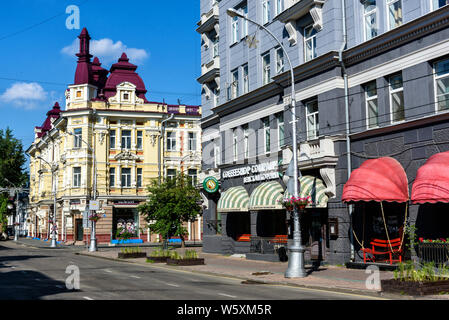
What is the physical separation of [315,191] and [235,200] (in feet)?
26.7

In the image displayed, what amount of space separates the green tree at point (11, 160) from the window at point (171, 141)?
3065 cm

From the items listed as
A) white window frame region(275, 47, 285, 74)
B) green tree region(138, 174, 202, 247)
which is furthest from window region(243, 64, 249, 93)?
green tree region(138, 174, 202, 247)

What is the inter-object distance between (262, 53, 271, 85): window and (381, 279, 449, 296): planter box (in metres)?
18.4

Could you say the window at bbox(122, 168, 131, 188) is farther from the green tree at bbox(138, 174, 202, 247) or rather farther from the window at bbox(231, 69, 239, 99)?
the window at bbox(231, 69, 239, 99)

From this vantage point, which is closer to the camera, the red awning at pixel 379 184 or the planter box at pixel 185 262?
the red awning at pixel 379 184

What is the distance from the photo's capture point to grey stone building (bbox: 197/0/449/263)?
20.8 meters

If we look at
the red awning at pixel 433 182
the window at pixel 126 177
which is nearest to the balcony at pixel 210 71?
the red awning at pixel 433 182

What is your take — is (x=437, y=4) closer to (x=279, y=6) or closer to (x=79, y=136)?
(x=279, y=6)

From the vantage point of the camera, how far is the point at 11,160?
259 feet

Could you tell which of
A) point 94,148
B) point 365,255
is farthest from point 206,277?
point 94,148

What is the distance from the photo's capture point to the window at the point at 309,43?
26844 millimetres

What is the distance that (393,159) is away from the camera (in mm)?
21844

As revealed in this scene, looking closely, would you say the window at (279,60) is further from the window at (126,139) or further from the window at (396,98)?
the window at (126,139)
